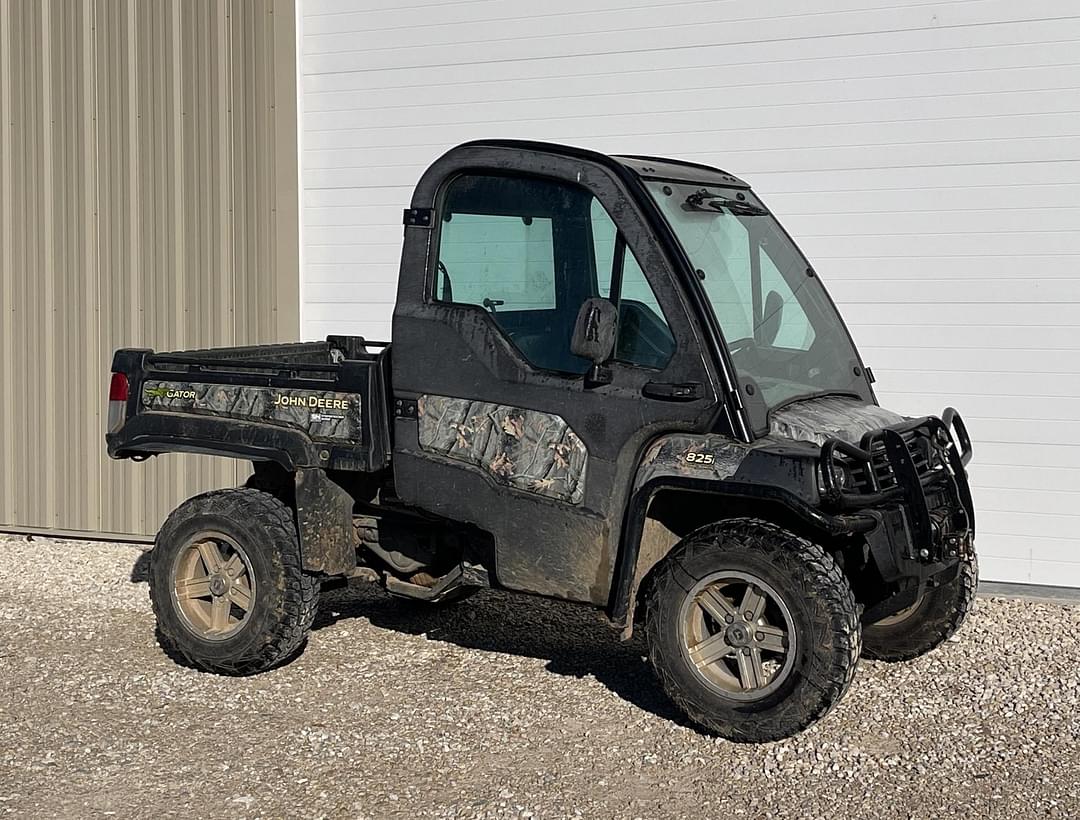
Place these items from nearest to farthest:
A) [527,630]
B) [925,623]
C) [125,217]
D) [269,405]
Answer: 1. [925,623]
2. [269,405]
3. [527,630]
4. [125,217]

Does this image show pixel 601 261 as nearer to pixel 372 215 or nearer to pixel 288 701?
pixel 288 701

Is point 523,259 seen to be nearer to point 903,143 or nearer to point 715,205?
point 715,205

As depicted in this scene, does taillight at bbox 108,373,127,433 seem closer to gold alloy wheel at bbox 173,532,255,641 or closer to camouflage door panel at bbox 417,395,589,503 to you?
gold alloy wheel at bbox 173,532,255,641

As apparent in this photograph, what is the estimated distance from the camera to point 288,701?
20.9 ft

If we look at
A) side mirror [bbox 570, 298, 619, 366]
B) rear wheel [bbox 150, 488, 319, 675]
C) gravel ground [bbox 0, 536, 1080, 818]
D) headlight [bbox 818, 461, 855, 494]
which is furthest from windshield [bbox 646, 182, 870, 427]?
rear wheel [bbox 150, 488, 319, 675]

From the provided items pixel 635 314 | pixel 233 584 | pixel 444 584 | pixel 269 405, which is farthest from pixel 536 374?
pixel 233 584

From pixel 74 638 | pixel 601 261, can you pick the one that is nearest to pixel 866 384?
pixel 601 261

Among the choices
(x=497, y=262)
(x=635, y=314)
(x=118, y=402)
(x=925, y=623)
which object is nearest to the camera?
(x=635, y=314)

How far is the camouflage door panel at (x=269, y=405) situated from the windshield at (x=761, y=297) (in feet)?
5.47

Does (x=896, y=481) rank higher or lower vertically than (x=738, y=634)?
higher

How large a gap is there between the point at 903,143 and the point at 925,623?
3249mm

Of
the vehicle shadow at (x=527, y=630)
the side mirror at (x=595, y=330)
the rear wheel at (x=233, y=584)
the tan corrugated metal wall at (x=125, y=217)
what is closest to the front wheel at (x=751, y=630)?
the vehicle shadow at (x=527, y=630)

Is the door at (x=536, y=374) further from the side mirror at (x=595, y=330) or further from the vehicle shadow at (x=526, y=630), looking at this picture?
the vehicle shadow at (x=526, y=630)

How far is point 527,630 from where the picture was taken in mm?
7648
